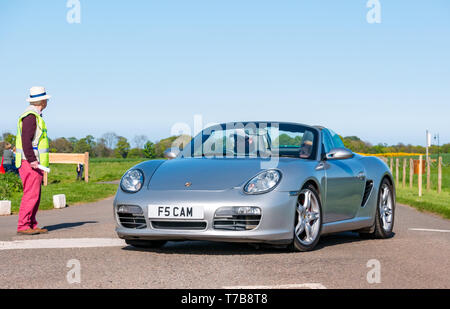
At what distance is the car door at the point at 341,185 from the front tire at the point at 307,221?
0.26 meters

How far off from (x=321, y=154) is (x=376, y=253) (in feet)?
4.41

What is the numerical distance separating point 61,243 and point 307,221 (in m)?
2.80

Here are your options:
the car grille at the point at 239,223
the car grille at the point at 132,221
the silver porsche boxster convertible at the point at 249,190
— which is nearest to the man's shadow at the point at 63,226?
the silver porsche boxster convertible at the point at 249,190

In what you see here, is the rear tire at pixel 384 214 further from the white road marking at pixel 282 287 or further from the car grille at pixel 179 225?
the white road marking at pixel 282 287

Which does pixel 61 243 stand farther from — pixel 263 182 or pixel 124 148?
pixel 124 148

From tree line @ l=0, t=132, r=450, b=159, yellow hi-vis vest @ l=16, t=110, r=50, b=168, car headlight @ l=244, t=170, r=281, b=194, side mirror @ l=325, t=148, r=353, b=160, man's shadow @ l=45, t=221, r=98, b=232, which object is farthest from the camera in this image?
tree line @ l=0, t=132, r=450, b=159

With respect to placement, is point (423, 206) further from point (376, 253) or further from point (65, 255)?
point (65, 255)

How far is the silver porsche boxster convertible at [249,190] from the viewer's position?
6.82 metres

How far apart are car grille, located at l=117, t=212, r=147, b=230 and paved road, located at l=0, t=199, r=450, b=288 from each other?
28 centimetres

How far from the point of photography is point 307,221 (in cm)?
743

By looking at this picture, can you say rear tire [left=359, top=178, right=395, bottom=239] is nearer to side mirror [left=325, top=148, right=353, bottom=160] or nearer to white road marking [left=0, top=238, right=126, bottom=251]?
side mirror [left=325, top=148, right=353, bottom=160]

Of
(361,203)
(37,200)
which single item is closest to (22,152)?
(37,200)

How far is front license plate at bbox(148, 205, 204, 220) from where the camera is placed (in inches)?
268

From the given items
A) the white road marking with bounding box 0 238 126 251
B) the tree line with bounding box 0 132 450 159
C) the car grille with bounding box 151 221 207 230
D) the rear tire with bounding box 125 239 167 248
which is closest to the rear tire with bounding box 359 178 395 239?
the rear tire with bounding box 125 239 167 248
